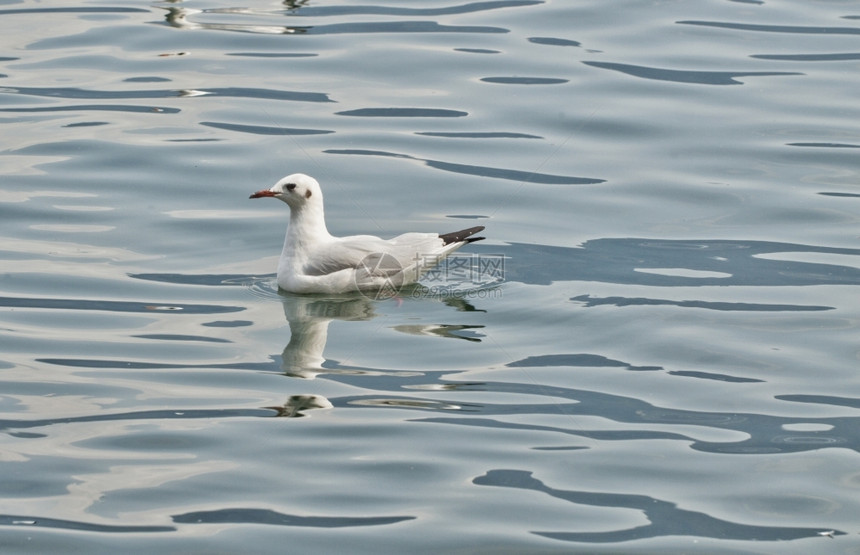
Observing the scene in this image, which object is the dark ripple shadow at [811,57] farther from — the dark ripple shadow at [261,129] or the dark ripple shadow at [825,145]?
the dark ripple shadow at [261,129]

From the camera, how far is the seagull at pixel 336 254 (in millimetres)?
11438

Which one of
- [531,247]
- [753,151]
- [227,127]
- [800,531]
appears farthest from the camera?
[227,127]

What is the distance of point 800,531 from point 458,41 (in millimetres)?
12880

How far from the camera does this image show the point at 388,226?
1305 cm

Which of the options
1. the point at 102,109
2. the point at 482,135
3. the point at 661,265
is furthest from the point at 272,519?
the point at 102,109

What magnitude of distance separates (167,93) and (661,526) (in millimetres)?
11453

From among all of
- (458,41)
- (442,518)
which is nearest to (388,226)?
(442,518)

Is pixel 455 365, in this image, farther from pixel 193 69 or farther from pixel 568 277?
pixel 193 69

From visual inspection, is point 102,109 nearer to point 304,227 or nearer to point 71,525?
point 304,227

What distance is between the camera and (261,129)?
52.6 ft

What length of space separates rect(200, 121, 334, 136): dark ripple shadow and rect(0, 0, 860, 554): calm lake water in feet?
0.23

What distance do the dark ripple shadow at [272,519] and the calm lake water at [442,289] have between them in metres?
0.03

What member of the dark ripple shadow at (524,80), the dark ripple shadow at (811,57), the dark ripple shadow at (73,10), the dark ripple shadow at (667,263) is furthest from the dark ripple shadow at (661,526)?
the dark ripple shadow at (73,10)

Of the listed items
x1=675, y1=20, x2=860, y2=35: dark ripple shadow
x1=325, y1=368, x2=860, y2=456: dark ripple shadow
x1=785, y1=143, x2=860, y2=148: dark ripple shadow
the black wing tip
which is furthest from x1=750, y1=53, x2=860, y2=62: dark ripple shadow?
x1=325, y1=368, x2=860, y2=456: dark ripple shadow
